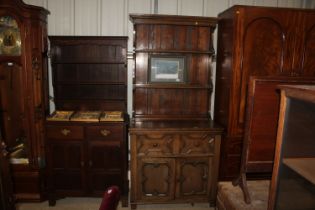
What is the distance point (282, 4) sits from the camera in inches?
115

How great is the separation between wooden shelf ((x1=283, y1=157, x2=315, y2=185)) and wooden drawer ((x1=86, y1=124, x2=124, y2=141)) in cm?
165

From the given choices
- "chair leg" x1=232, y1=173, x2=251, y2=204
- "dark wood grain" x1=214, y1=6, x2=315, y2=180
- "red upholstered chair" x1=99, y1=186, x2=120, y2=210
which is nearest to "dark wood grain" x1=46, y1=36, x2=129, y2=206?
"dark wood grain" x1=214, y1=6, x2=315, y2=180

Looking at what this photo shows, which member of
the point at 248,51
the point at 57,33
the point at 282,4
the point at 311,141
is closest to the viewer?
the point at 311,141

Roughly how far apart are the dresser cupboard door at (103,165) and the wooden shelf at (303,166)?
1.71 m

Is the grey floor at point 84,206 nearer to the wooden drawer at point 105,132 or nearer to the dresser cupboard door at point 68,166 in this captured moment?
the dresser cupboard door at point 68,166

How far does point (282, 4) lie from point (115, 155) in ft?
8.63

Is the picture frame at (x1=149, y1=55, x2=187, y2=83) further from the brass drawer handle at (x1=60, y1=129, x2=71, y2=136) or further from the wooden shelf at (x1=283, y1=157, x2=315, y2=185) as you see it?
the wooden shelf at (x1=283, y1=157, x2=315, y2=185)

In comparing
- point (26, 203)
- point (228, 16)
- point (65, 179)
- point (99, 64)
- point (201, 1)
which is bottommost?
point (26, 203)

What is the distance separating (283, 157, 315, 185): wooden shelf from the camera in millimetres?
975

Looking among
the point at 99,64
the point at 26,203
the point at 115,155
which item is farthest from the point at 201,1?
the point at 26,203

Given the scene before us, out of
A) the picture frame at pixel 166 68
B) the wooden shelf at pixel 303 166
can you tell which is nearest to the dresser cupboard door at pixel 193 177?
the picture frame at pixel 166 68

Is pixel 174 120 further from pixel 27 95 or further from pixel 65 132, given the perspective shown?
pixel 27 95

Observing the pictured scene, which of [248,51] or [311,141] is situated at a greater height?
[248,51]

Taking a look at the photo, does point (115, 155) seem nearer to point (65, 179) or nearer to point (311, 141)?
point (65, 179)
